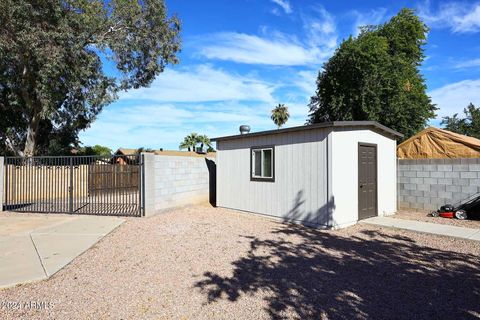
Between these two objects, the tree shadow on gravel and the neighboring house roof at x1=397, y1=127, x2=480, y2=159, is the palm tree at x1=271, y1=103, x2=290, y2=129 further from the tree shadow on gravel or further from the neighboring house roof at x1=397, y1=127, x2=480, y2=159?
the tree shadow on gravel

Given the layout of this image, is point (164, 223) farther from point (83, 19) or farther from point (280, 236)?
point (83, 19)

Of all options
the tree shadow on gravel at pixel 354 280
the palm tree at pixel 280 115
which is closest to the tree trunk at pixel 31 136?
the tree shadow on gravel at pixel 354 280

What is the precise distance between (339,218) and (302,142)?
2.13 meters

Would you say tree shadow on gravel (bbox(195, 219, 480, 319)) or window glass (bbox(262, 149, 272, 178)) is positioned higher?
window glass (bbox(262, 149, 272, 178))

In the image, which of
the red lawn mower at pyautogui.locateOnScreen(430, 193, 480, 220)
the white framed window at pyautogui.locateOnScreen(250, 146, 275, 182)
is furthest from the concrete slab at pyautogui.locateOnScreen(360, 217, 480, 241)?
the white framed window at pyautogui.locateOnScreen(250, 146, 275, 182)

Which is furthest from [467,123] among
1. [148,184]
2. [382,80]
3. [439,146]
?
[148,184]

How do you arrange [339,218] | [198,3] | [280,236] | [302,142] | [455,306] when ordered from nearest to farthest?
[455,306]
[280,236]
[339,218]
[302,142]
[198,3]

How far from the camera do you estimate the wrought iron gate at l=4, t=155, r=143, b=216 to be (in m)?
10.1

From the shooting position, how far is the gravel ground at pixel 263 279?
340 cm

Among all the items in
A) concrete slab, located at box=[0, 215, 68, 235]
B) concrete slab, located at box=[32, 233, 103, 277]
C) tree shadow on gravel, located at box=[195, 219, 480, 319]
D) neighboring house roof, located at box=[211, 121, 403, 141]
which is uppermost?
neighboring house roof, located at box=[211, 121, 403, 141]

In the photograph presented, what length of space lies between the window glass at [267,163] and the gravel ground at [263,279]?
8.26 ft

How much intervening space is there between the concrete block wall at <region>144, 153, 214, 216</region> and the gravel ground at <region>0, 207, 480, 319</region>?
2.38 metres

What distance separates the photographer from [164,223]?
808cm

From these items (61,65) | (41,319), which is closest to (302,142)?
(41,319)
